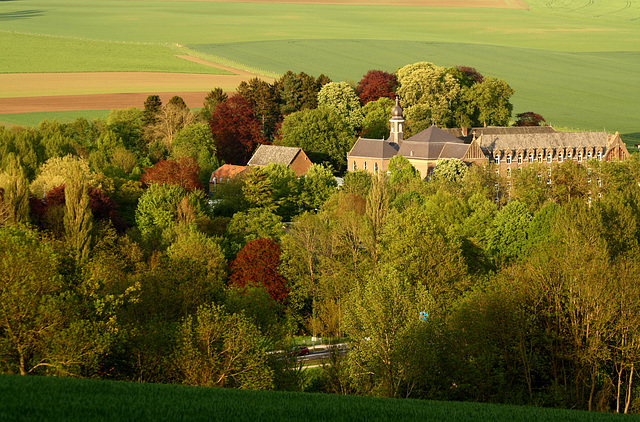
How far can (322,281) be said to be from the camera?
70250 mm

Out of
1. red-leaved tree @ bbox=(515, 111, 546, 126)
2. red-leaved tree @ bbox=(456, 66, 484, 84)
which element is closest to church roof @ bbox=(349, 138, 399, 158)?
red-leaved tree @ bbox=(515, 111, 546, 126)

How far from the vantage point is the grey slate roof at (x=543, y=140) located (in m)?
141

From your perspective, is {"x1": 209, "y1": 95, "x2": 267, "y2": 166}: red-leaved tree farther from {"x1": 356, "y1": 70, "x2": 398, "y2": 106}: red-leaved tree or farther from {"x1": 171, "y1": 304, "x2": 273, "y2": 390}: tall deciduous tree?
{"x1": 171, "y1": 304, "x2": 273, "y2": 390}: tall deciduous tree

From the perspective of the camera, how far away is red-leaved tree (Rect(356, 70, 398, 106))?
157625 millimetres

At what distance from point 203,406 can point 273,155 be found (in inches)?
3975

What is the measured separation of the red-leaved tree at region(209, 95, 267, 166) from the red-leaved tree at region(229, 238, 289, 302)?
200ft

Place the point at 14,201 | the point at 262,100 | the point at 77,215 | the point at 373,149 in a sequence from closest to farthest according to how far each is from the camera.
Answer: the point at 77,215
the point at 14,201
the point at 373,149
the point at 262,100

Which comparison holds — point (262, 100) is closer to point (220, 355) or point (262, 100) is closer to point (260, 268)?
point (260, 268)

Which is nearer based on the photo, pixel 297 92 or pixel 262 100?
pixel 262 100

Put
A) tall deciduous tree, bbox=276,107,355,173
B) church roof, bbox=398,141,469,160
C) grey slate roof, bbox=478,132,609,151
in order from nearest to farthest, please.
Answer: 1. church roof, bbox=398,141,469,160
2. tall deciduous tree, bbox=276,107,355,173
3. grey slate roof, bbox=478,132,609,151

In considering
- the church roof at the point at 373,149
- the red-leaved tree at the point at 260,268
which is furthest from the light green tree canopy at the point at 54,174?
the church roof at the point at 373,149

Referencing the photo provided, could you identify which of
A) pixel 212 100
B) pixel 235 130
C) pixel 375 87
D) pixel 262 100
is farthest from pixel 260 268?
pixel 375 87

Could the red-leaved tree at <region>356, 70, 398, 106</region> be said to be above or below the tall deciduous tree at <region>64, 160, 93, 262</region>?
below

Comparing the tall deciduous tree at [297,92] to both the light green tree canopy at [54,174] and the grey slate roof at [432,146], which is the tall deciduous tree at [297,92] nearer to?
the grey slate roof at [432,146]
